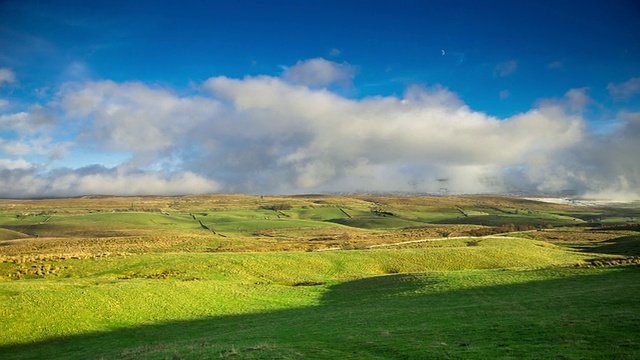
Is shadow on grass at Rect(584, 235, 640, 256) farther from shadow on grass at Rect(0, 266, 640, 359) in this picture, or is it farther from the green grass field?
shadow on grass at Rect(0, 266, 640, 359)

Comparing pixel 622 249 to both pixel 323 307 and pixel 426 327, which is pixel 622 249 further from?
pixel 426 327

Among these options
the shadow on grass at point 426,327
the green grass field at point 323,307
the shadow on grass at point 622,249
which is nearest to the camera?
the shadow on grass at point 426,327

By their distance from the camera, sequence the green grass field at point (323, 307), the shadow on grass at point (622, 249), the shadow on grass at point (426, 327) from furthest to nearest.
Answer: the shadow on grass at point (622, 249) → the green grass field at point (323, 307) → the shadow on grass at point (426, 327)

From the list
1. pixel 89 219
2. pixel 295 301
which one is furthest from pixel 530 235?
pixel 89 219

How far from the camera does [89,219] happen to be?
184500 mm

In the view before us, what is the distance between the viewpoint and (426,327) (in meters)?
23.9

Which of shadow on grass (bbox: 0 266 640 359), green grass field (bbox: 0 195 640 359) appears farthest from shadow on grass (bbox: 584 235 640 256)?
shadow on grass (bbox: 0 266 640 359)

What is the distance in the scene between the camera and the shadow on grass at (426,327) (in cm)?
1825

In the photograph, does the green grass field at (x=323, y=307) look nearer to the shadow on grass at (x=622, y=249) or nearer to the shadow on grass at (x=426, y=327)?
the shadow on grass at (x=426, y=327)

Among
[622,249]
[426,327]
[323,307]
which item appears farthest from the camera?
[622,249]

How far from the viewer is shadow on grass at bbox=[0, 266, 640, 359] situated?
18250 millimetres

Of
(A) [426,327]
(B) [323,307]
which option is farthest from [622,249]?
(A) [426,327]

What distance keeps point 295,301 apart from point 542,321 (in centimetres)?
2507

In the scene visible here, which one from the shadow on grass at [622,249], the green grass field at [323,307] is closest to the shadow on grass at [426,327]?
the green grass field at [323,307]
